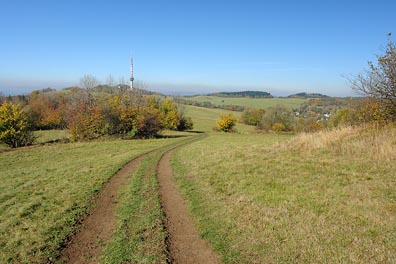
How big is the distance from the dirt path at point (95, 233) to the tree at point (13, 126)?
28.7 meters

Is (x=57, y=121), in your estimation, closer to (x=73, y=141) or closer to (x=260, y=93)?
(x=73, y=141)

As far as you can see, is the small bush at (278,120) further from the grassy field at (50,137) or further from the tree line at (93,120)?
the grassy field at (50,137)

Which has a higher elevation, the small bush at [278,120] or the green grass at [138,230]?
the green grass at [138,230]

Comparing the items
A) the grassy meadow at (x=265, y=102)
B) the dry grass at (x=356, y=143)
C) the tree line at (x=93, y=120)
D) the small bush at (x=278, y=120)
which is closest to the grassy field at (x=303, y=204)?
the dry grass at (x=356, y=143)

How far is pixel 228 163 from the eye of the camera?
546 inches

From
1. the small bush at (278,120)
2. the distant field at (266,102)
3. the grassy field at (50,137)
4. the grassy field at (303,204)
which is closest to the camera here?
the grassy field at (303,204)

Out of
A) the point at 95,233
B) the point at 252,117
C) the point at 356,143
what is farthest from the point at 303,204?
the point at 252,117

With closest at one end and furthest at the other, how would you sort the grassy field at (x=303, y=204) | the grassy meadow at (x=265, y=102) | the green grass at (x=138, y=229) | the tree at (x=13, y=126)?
1. the grassy field at (x=303, y=204)
2. the green grass at (x=138, y=229)
3. the tree at (x=13, y=126)
4. the grassy meadow at (x=265, y=102)

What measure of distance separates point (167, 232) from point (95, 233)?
1.93 meters

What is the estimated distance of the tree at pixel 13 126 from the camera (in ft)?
105

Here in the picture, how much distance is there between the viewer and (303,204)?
7824 mm

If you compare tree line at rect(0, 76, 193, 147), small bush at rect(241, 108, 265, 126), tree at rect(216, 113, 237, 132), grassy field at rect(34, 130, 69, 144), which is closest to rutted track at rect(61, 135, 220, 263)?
tree line at rect(0, 76, 193, 147)

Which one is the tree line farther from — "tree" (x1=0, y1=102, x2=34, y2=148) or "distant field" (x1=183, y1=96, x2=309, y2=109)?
"distant field" (x1=183, y1=96, x2=309, y2=109)

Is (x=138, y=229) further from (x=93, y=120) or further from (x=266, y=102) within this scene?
(x=266, y=102)
